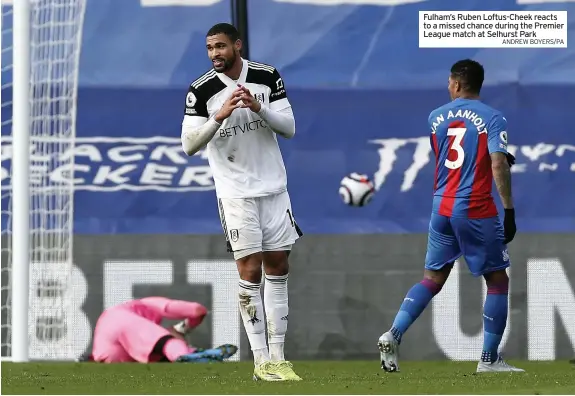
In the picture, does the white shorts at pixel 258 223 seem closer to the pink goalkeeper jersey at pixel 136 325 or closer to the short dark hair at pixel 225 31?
the short dark hair at pixel 225 31

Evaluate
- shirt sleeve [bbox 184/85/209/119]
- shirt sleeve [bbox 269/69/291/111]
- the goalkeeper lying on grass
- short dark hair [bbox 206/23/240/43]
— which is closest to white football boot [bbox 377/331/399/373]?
shirt sleeve [bbox 269/69/291/111]

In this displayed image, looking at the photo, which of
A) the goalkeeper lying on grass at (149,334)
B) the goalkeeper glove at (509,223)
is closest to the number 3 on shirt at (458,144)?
the goalkeeper glove at (509,223)

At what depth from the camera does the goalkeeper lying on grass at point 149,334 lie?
8289 millimetres

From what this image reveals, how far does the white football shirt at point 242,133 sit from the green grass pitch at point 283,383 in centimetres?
88

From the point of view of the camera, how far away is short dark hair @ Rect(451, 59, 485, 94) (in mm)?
6332

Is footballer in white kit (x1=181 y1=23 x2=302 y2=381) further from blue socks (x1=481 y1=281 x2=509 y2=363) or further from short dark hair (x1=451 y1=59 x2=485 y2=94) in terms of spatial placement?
blue socks (x1=481 y1=281 x2=509 y2=363)

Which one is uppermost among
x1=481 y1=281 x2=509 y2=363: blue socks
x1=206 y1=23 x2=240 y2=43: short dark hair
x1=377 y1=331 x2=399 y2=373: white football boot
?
x1=206 y1=23 x2=240 y2=43: short dark hair

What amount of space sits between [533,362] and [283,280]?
2759mm

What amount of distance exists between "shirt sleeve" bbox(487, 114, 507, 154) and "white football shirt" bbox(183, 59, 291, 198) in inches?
39.8

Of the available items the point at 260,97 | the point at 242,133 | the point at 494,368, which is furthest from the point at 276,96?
the point at 494,368

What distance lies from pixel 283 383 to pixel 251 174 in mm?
918

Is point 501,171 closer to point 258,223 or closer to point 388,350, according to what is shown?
point 388,350

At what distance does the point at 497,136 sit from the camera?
243 inches

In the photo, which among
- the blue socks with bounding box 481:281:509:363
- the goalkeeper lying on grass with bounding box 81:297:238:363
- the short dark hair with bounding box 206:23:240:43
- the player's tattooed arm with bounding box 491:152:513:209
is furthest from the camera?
the goalkeeper lying on grass with bounding box 81:297:238:363
